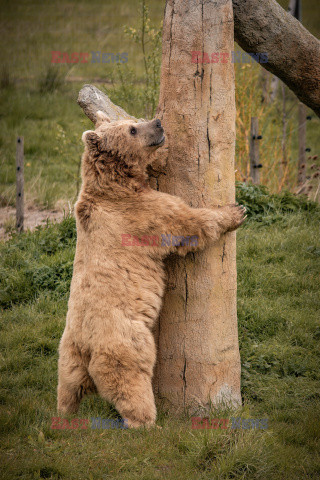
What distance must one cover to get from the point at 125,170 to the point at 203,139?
2.54 ft

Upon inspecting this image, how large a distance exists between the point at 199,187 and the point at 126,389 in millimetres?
1795

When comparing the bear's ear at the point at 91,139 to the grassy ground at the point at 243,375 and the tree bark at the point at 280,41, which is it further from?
the grassy ground at the point at 243,375

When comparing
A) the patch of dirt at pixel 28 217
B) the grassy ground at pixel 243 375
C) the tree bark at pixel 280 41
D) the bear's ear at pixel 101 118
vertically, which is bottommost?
the grassy ground at pixel 243 375

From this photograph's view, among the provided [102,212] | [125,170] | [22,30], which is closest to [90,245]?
[102,212]

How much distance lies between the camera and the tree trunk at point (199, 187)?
4180 mm

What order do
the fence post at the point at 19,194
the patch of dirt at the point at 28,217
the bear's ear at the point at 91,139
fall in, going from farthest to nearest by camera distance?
the patch of dirt at the point at 28,217 → the fence post at the point at 19,194 → the bear's ear at the point at 91,139

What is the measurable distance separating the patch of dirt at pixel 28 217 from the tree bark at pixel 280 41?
225 inches

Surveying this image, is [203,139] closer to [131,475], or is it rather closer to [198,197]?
[198,197]

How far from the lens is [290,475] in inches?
140

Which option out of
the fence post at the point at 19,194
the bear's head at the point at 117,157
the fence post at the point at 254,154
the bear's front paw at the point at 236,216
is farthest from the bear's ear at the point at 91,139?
the fence post at the point at 254,154

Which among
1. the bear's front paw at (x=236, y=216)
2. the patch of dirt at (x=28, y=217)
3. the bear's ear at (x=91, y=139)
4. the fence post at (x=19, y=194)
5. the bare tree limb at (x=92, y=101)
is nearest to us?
the bear's front paw at (x=236, y=216)

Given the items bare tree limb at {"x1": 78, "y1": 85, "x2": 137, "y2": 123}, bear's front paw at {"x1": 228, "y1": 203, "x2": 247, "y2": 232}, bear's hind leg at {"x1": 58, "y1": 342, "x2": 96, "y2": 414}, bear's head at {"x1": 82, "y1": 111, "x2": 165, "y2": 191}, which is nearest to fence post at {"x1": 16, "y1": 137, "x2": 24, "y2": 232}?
bare tree limb at {"x1": 78, "y1": 85, "x2": 137, "y2": 123}

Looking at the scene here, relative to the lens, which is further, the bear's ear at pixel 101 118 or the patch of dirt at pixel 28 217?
the patch of dirt at pixel 28 217

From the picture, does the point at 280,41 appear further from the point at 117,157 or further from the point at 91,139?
the point at 91,139
